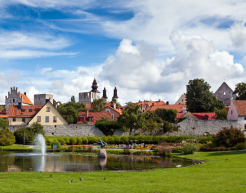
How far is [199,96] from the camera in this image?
65688 mm

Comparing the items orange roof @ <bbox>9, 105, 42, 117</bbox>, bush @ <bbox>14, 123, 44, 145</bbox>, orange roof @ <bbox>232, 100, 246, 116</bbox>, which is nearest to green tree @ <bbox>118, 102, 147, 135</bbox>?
bush @ <bbox>14, 123, 44, 145</bbox>

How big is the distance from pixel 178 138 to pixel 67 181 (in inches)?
1278

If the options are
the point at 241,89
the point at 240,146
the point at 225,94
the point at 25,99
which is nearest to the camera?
the point at 240,146

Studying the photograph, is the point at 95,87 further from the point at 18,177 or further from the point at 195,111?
the point at 18,177

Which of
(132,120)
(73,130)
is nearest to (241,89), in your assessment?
(132,120)

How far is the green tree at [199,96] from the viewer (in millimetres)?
64812

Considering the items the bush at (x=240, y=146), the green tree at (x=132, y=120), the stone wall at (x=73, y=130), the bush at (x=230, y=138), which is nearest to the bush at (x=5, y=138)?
the stone wall at (x=73, y=130)

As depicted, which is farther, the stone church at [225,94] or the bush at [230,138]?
the stone church at [225,94]

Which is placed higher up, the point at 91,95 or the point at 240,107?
the point at 91,95

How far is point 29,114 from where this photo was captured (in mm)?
55188

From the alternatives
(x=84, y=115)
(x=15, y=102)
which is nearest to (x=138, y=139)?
(x=84, y=115)

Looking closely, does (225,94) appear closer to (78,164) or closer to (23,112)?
(23,112)

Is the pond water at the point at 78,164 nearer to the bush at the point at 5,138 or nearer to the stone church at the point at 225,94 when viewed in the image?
the bush at the point at 5,138

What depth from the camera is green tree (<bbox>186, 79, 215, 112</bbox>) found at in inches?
2552
